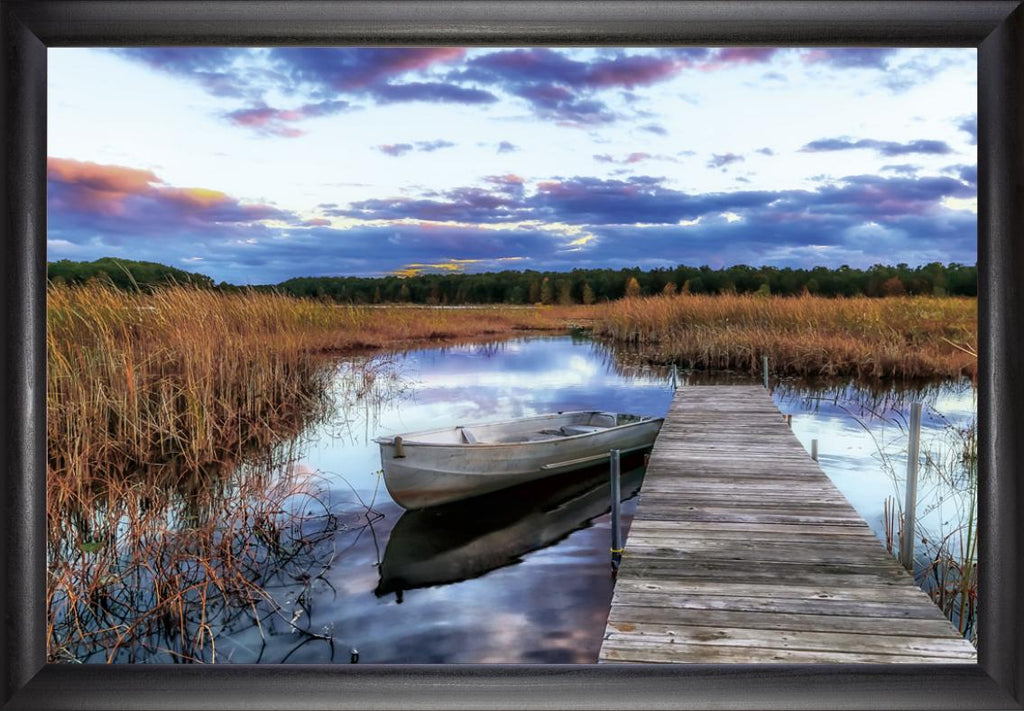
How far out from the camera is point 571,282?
653 inches

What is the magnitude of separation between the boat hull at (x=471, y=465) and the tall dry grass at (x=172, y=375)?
97 cm

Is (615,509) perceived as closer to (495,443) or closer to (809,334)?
(495,443)

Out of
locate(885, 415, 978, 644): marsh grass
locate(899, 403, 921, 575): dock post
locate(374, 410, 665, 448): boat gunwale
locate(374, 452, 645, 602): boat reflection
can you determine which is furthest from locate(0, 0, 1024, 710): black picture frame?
locate(374, 410, 665, 448): boat gunwale

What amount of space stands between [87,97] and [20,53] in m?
2.41

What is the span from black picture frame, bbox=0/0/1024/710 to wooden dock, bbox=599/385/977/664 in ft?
1.30

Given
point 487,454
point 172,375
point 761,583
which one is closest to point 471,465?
point 487,454

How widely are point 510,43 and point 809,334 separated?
33.4 ft

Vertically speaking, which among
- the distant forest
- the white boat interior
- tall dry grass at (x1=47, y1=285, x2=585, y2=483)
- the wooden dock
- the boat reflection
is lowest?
the boat reflection

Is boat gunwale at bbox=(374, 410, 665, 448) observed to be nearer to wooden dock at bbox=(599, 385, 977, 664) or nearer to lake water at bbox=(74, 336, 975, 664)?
lake water at bbox=(74, 336, 975, 664)

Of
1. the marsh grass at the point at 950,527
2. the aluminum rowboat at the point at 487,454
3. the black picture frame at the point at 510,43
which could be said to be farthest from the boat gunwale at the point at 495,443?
the black picture frame at the point at 510,43

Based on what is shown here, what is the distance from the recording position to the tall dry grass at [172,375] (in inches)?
160

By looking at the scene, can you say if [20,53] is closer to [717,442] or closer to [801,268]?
[717,442]

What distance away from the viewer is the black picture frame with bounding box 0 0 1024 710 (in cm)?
119

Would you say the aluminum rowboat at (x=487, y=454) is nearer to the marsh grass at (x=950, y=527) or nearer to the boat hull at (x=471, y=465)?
the boat hull at (x=471, y=465)
